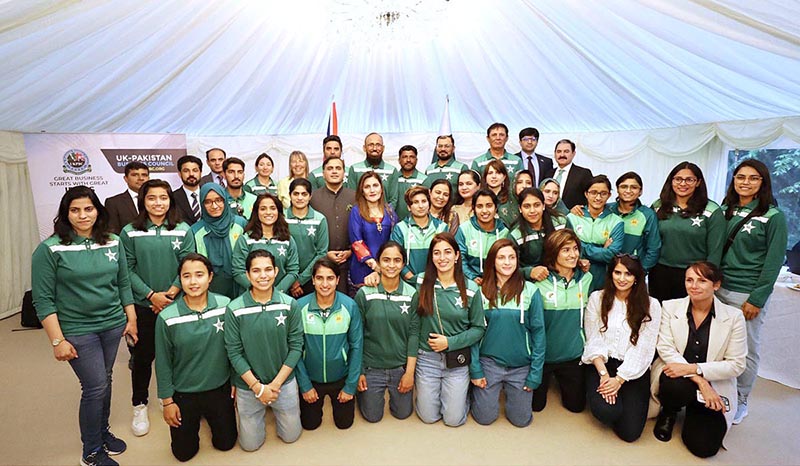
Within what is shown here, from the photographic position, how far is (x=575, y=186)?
4246 millimetres

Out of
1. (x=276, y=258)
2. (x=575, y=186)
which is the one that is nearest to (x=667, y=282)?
(x=575, y=186)

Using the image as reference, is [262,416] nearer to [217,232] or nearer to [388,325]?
[388,325]

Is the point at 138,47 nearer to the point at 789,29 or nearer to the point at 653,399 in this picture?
the point at 789,29

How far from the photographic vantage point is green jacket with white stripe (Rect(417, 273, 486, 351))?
2824 mm

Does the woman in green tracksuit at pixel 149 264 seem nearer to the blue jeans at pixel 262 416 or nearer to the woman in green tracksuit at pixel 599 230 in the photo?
the blue jeans at pixel 262 416

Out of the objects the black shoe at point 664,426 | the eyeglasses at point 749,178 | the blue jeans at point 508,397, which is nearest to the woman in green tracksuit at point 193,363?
the blue jeans at point 508,397

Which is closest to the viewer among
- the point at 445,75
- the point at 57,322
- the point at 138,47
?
the point at 57,322

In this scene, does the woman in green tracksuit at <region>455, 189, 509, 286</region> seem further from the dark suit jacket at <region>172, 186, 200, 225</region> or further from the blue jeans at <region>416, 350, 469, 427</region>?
the dark suit jacket at <region>172, 186, 200, 225</region>

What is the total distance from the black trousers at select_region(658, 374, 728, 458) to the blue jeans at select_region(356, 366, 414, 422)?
160 cm

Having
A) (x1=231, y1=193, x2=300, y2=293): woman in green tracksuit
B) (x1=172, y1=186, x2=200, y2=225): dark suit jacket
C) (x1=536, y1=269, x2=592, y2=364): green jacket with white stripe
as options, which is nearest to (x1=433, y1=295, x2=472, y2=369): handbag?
(x1=536, y1=269, x2=592, y2=364): green jacket with white stripe

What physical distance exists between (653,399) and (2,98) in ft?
18.4

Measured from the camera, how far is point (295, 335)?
260cm

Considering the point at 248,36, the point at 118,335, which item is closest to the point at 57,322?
the point at 118,335

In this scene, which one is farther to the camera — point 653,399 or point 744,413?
point 744,413
